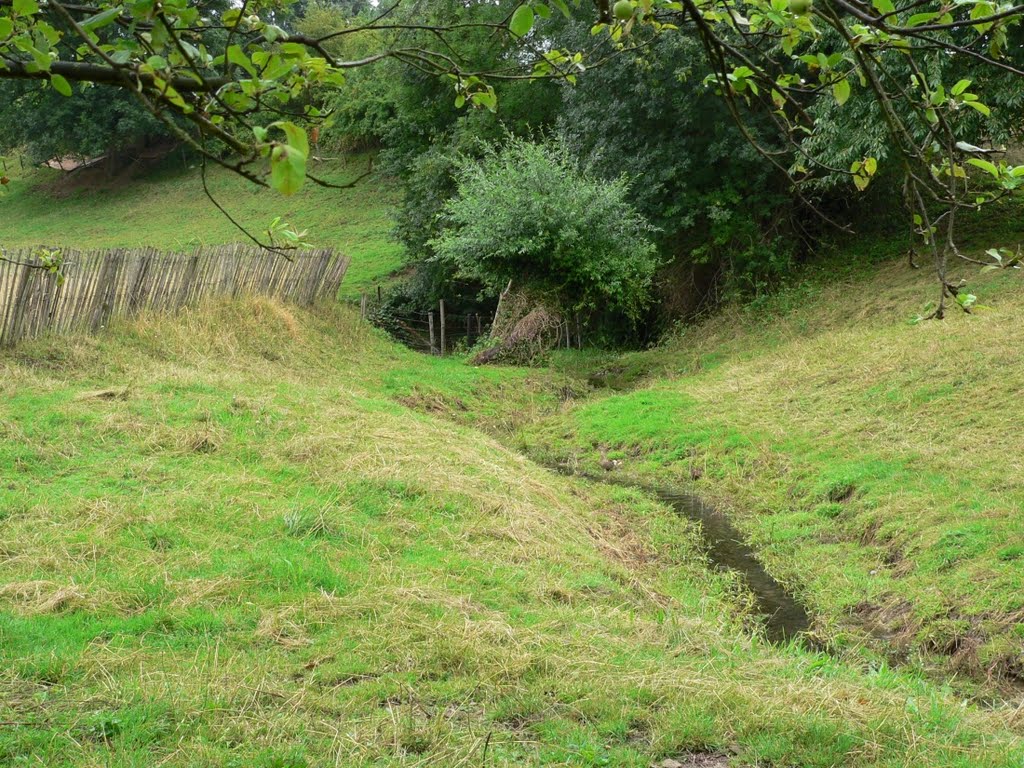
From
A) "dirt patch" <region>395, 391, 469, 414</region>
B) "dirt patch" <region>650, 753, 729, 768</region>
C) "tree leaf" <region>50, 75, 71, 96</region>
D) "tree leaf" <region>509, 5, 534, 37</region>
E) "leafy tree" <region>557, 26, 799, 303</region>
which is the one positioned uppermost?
"leafy tree" <region>557, 26, 799, 303</region>

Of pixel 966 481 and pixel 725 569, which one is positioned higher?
pixel 966 481

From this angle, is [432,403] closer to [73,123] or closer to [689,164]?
[689,164]

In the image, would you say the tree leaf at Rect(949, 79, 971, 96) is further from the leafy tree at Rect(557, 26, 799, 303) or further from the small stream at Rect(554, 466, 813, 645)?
the leafy tree at Rect(557, 26, 799, 303)

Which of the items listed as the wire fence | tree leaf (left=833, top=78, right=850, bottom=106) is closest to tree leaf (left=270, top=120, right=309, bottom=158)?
tree leaf (left=833, top=78, right=850, bottom=106)

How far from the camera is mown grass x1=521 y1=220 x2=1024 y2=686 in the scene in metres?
6.94

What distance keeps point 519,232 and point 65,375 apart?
9.11 meters

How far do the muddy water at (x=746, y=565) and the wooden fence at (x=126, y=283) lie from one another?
190 inches

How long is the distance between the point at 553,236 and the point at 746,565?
1027 centimetres

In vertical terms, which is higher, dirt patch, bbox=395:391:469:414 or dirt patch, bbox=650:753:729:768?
dirt patch, bbox=650:753:729:768

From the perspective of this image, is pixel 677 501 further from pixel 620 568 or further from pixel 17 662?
pixel 17 662

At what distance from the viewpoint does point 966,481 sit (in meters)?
8.58

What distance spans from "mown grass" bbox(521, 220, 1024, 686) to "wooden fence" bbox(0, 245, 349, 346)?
17.5ft

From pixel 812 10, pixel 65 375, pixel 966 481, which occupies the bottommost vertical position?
pixel 65 375

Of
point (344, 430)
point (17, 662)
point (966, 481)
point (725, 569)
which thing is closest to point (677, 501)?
point (725, 569)
